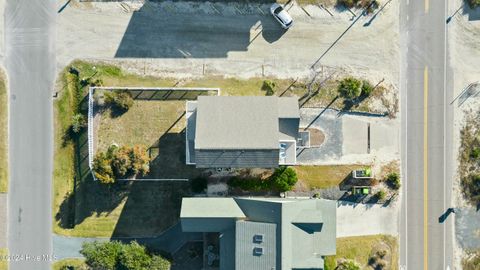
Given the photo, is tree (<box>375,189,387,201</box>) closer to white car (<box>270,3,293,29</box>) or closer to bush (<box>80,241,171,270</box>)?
white car (<box>270,3,293,29</box>)

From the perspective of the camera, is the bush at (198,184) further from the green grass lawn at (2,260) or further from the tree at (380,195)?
the green grass lawn at (2,260)

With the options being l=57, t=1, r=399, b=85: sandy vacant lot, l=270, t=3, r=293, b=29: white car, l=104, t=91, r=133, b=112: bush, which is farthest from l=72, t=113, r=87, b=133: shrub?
l=270, t=3, r=293, b=29: white car

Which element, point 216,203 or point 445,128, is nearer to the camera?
point 216,203

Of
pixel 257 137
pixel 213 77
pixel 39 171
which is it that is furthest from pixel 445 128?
pixel 39 171

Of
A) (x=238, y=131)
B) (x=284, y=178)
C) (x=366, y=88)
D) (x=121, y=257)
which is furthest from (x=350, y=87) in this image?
(x=121, y=257)

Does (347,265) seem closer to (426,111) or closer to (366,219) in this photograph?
(366,219)

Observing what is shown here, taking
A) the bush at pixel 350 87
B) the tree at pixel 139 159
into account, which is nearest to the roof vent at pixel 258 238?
the tree at pixel 139 159

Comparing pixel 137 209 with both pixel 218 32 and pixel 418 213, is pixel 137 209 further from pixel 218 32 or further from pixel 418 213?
pixel 418 213
